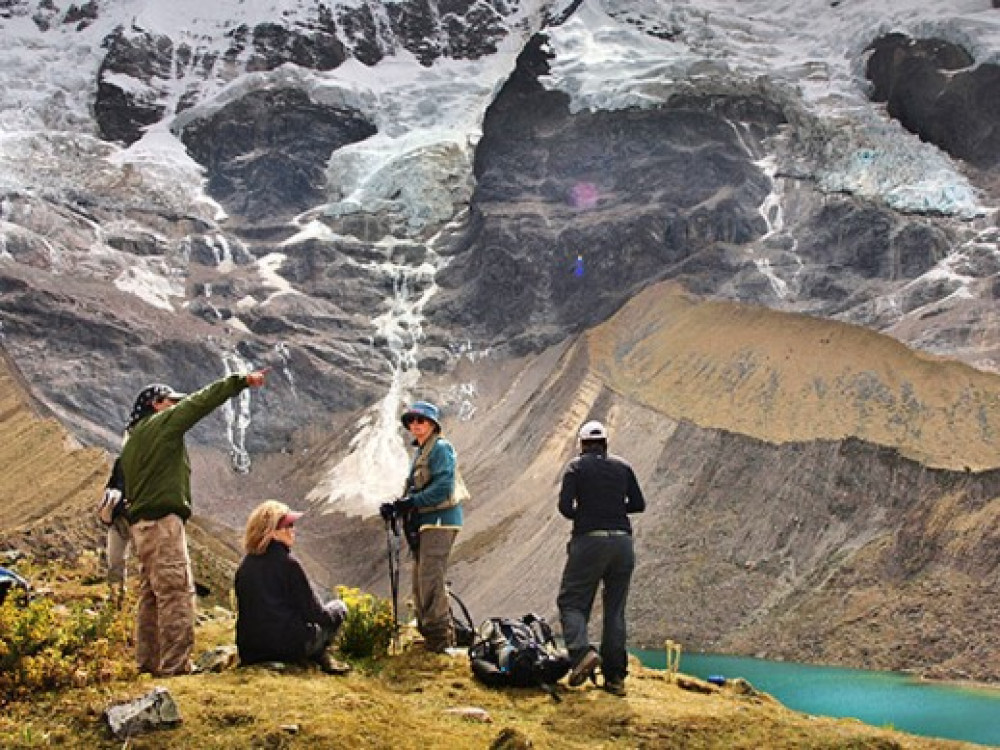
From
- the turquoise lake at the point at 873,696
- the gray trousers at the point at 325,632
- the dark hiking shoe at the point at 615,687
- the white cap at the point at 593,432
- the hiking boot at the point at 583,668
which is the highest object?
the white cap at the point at 593,432

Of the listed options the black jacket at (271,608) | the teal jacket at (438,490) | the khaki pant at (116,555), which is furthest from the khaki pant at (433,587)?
the khaki pant at (116,555)

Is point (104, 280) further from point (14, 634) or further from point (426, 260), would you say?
point (14, 634)

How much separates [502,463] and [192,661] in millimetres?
58156

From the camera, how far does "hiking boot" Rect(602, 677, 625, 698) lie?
9555mm

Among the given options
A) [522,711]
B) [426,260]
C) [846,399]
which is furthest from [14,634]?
[426,260]

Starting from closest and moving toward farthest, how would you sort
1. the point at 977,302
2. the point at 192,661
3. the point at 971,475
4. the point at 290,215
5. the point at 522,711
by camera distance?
1. the point at 522,711
2. the point at 192,661
3. the point at 971,475
4. the point at 977,302
5. the point at 290,215

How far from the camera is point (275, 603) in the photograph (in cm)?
864

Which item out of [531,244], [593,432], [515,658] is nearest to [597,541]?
[593,432]

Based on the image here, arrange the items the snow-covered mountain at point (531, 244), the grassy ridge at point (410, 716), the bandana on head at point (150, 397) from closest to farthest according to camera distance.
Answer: the grassy ridge at point (410, 716) → the bandana on head at point (150, 397) → the snow-covered mountain at point (531, 244)

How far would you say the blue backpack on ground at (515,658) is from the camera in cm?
935

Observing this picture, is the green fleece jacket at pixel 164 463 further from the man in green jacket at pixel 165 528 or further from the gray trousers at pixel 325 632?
the gray trousers at pixel 325 632

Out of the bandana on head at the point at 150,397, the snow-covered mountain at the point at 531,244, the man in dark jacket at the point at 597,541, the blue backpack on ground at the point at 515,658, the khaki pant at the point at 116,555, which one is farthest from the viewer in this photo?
the snow-covered mountain at the point at 531,244

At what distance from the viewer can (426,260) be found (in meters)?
111

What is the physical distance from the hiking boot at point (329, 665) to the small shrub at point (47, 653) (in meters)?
1.42
